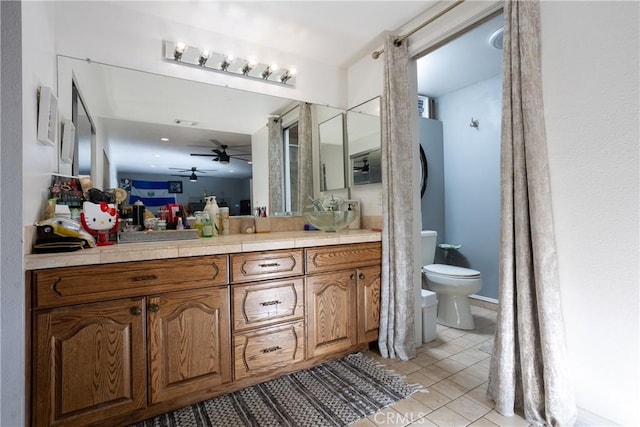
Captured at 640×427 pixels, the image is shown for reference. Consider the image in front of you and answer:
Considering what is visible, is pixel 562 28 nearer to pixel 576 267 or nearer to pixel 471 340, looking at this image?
pixel 576 267

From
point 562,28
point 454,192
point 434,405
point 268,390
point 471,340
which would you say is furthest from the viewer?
point 454,192

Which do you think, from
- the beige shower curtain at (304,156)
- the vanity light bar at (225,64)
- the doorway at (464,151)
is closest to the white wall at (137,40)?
the vanity light bar at (225,64)

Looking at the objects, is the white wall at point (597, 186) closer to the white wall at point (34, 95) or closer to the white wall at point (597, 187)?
the white wall at point (597, 187)

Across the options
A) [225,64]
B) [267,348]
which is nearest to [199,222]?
[267,348]

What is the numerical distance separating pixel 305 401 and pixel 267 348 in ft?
1.12

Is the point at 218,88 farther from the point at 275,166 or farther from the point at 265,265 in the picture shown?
the point at 265,265

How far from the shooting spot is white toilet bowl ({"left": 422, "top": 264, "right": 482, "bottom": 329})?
2.46m


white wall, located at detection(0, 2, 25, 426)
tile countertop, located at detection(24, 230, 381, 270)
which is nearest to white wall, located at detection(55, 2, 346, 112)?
white wall, located at detection(0, 2, 25, 426)

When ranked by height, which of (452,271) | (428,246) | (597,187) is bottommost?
(452,271)

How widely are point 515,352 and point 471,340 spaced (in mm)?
965

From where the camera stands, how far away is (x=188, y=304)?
1423 mm

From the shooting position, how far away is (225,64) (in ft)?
6.74

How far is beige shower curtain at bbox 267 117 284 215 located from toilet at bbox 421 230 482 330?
1522 mm

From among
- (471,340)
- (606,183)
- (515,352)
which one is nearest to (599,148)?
(606,183)
